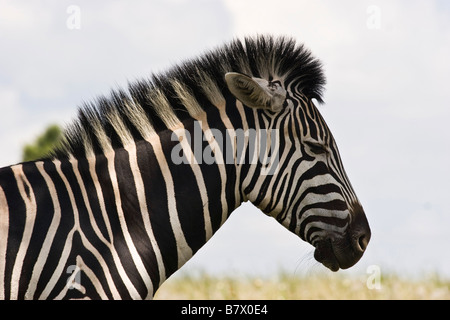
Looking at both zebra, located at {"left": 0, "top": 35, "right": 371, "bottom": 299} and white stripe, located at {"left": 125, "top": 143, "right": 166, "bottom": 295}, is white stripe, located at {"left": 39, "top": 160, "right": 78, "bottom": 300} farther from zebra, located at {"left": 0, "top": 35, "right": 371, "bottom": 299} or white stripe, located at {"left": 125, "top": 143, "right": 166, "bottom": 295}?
white stripe, located at {"left": 125, "top": 143, "right": 166, "bottom": 295}

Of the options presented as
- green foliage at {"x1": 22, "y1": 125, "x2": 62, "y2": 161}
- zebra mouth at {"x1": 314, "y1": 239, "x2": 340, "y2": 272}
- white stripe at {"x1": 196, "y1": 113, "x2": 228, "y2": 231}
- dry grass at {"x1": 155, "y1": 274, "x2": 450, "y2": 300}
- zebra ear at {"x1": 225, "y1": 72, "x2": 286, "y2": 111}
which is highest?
green foliage at {"x1": 22, "y1": 125, "x2": 62, "y2": 161}

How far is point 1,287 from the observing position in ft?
19.4

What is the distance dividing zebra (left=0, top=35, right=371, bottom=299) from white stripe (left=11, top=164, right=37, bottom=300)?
1 centimetres

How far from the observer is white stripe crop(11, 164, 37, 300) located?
5961 millimetres

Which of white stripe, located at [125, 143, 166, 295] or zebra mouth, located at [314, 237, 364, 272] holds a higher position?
white stripe, located at [125, 143, 166, 295]

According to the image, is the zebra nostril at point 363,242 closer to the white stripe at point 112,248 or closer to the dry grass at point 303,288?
the white stripe at point 112,248

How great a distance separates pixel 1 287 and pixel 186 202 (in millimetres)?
1985

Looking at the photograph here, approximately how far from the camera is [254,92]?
6809 millimetres

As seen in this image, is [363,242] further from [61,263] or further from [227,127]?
[61,263]

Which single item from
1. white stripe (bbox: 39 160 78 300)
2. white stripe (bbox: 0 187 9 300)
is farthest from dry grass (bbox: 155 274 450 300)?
white stripe (bbox: 0 187 9 300)

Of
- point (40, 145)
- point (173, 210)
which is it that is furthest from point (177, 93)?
point (40, 145)

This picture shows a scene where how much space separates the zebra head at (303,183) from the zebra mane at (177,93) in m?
0.34

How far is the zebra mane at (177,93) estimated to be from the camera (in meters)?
6.82

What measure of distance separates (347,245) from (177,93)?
252cm
